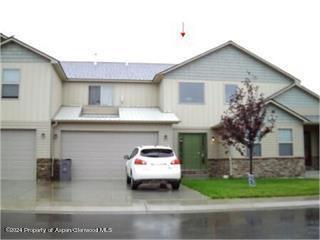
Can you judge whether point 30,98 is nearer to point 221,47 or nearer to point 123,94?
point 123,94

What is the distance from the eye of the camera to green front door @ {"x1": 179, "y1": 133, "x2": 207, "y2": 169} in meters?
24.0

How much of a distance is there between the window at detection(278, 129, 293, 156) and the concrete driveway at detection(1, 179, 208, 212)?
28.5ft

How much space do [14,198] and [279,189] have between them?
9178 mm

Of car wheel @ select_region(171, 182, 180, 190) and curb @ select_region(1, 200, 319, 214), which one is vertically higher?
car wheel @ select_region(171, 182, 180, 190)

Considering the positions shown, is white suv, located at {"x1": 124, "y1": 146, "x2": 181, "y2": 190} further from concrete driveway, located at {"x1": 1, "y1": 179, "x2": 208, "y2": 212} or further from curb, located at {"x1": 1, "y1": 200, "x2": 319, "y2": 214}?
curb, located at {"x1": 1, "y1": 200, "x2": 319, "y2": 214}

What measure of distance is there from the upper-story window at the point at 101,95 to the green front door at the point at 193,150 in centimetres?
499

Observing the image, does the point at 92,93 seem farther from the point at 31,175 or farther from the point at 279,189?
the point at 279,189

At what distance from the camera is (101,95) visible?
2559cm

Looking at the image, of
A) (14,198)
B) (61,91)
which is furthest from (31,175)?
(14,198)

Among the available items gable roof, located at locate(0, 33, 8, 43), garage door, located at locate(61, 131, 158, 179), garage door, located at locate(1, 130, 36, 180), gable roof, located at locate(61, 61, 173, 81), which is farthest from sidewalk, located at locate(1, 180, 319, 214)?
gable roof, located at locate(61, 61, 173, 81)

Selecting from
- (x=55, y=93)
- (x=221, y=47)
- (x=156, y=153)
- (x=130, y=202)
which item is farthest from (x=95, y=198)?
(x=221, y=47)

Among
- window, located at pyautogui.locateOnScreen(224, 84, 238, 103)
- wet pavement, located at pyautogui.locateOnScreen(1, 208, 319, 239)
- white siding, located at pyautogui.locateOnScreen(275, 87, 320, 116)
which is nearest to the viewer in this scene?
wet pavement, located at pyautogui.locateOnScreen(1, 208, 319, 239)

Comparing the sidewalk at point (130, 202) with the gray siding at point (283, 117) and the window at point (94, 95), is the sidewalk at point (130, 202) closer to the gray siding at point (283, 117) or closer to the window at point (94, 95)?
the gray siding at point (283, 117)

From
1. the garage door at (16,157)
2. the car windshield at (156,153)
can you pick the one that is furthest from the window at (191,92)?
the garage door at (16,157)
